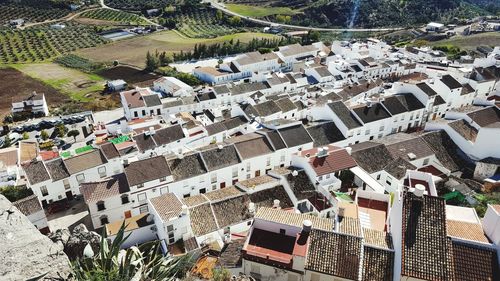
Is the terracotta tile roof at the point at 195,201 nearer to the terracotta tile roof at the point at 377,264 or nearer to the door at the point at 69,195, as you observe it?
the door at the point at 69,195

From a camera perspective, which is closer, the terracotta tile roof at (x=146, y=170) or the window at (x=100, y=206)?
the window at (x=100, y=206)

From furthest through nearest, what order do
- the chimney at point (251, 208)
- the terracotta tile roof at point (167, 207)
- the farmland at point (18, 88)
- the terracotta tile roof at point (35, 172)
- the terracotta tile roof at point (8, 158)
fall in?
the farmland at point (18, 88), the terracotta tile roof at point (8, 158), the terracotta tile roof at point (35, 172), the chimney at point (251, 208), the terracotta tile roof at point (167, 207)

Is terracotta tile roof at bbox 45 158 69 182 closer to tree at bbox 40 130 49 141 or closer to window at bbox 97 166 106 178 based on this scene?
window at bbox 97 166 106 178

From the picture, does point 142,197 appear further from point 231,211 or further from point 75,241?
point 75,241

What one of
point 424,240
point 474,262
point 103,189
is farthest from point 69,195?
point 474,262

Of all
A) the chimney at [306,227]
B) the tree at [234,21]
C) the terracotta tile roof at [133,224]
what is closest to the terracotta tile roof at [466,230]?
the chimney at [306,227]

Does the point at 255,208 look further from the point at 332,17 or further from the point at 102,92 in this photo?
the point at 332,17

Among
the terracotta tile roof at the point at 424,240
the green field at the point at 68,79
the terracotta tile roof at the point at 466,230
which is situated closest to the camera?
the terracotta tile roof at the point at 424,240
